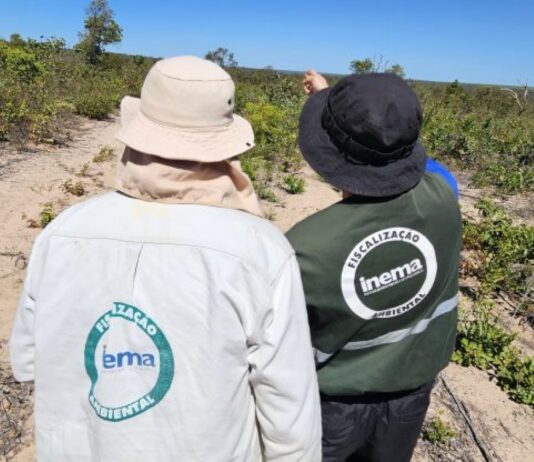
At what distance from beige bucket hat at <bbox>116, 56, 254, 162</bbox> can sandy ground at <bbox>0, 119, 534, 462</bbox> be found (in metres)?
2.01

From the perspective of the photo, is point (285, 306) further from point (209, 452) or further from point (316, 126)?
point (316, 126)

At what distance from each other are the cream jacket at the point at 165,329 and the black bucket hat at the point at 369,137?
329 millimetres

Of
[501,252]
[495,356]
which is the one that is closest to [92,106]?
[501,252]

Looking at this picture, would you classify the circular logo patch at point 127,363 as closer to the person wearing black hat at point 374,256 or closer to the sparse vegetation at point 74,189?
the person wearing black hat at point 374,256

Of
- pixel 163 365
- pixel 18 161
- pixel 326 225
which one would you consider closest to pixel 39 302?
pixel 163 365

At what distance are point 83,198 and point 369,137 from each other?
5.14m

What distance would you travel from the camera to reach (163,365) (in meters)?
1.00

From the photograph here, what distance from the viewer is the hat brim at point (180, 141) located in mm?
953

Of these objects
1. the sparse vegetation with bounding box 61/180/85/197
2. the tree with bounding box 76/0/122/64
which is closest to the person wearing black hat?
the sparse vegetation with bounding box 61/180/85/197

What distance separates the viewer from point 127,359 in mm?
1007

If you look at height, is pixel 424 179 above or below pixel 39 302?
above

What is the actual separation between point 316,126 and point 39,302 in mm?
804

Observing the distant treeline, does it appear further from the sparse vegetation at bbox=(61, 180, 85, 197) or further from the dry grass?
the dry grass

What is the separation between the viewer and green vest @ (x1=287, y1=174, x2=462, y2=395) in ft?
4.03
